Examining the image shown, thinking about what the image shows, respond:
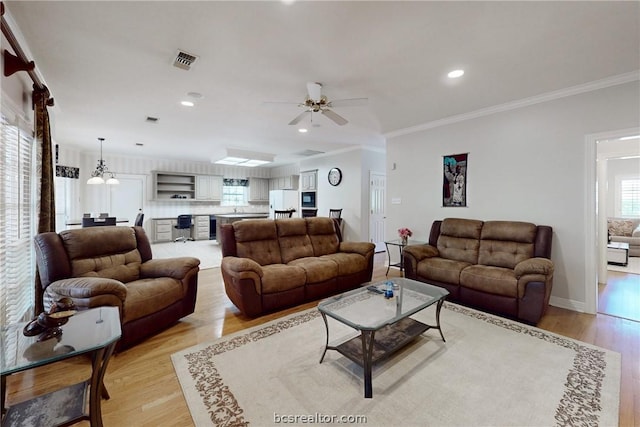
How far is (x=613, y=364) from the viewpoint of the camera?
2.17 metres

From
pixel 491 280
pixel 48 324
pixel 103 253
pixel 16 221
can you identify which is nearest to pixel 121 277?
pixel 103 253

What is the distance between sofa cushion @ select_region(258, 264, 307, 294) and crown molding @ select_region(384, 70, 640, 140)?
3.33 meters

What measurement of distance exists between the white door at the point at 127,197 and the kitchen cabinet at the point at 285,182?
4.21 metres

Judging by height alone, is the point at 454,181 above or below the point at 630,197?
above

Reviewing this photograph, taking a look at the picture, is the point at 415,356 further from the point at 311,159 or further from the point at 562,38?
the point at 311,159

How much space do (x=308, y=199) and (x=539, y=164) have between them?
5635 mm

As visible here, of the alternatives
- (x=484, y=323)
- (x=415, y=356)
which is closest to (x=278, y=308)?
(x=415, y=356)

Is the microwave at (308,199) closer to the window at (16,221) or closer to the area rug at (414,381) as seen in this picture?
the area rug at (414,381)

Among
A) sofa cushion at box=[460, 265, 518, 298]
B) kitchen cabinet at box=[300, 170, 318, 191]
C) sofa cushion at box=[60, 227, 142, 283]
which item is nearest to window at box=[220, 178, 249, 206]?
kitchen cabinet at box=[300, 170, 318, 191]

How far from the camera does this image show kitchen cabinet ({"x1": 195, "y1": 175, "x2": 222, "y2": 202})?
9177 mm

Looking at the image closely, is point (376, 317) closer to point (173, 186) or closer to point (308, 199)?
point (308, 199)

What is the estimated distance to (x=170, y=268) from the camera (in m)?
2.93

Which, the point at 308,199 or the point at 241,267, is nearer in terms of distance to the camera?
the point at 241,267

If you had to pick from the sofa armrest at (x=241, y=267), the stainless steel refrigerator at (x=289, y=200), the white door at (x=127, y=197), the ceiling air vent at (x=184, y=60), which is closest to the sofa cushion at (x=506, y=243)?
the sofa armrest at (x=241, y=267)
